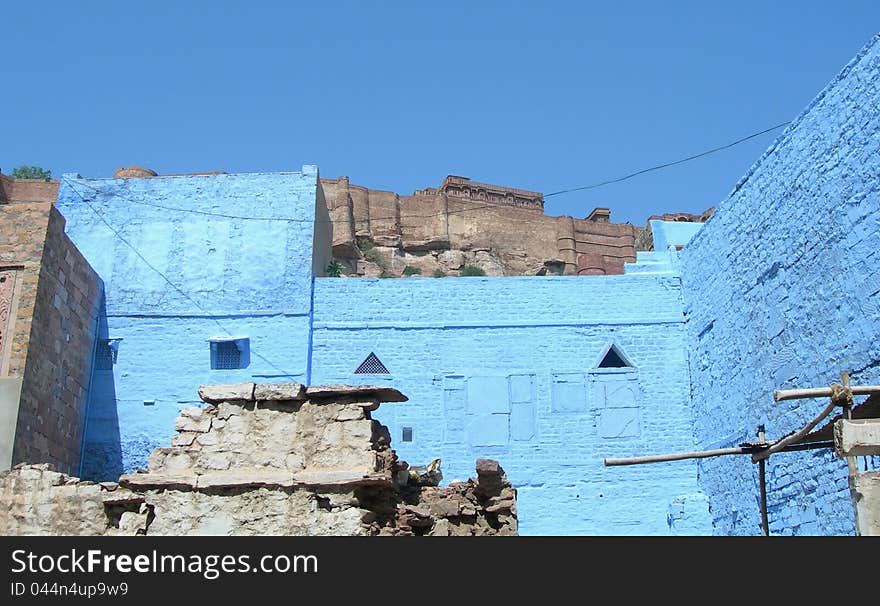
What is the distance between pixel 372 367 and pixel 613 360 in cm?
390

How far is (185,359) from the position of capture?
15.8m

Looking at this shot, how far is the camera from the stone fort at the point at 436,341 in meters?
13.3

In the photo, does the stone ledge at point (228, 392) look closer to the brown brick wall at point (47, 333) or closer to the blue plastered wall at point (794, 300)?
the brown brick wall at point (47, 333)

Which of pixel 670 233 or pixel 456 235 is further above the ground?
pixel 456 235

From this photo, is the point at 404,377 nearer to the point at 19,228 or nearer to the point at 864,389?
the point at 19,228

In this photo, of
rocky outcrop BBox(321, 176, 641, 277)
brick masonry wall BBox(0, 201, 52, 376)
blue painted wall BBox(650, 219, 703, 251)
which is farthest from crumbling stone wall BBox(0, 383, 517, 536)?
rocky outcrop BBox(321, 176, 641, 277)

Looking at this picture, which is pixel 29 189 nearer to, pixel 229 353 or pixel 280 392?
pixel 229 353

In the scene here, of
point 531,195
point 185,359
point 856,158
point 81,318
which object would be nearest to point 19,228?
point 81,318

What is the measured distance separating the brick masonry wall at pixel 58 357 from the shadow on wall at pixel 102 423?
18cm

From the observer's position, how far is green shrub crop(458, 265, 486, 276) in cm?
4397

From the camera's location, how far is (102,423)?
1545cm

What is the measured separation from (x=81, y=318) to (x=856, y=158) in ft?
37.4

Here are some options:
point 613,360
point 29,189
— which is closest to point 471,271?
point 29,189
